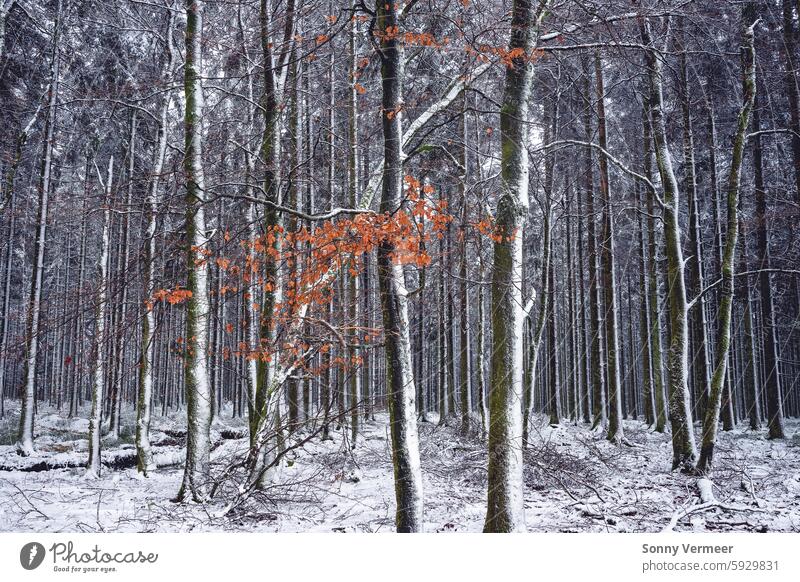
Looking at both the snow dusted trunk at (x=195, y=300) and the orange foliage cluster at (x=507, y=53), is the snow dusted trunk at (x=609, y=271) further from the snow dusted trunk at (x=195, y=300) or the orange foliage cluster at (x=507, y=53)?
the snow dusted trunk at (x=195, y=300)

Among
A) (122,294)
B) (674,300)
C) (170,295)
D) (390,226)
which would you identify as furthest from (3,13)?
(674,300)

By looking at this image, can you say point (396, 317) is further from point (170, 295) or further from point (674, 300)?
point (674, 300)

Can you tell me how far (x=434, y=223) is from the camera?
5.16 meters

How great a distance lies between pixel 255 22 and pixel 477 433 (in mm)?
9485

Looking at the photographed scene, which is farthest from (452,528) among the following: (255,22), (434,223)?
(255,22)

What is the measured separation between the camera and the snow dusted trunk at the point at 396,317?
15.4ft

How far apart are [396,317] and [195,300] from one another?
3316mm

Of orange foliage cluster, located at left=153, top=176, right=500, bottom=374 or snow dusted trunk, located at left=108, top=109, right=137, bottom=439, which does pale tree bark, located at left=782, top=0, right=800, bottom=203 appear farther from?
snow dusted trunk, located at left=108, top=109, right=137, bottom=439

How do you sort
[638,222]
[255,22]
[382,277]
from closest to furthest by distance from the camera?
[382,277] → [255,22] → [638,222]

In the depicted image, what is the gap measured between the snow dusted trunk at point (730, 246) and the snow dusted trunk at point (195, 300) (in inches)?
258

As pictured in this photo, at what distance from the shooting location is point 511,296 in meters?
4.66

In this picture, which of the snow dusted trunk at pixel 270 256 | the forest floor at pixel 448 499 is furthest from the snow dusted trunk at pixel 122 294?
the snow dusted trunk at pixel 270 256

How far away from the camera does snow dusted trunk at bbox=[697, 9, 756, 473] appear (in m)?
6.11

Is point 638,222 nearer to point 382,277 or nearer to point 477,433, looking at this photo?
point 477,433
